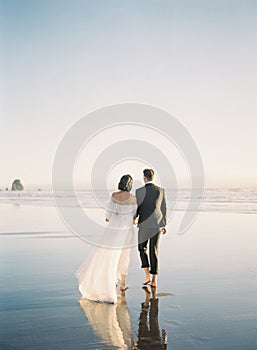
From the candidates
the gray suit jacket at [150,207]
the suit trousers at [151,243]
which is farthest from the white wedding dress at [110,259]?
the suit trousers at [151,243]

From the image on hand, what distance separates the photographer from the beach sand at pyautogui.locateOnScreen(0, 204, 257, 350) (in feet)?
14.8

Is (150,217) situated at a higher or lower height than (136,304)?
higher

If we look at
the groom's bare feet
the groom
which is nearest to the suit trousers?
the groom

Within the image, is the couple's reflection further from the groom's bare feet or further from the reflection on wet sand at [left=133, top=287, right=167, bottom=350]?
the groom's bare feet

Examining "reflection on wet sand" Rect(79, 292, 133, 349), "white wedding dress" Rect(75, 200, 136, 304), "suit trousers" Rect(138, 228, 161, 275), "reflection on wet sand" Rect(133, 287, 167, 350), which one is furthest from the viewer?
"suit trousers" Rect(138, 228, 161, 275)

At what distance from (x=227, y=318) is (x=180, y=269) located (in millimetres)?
3088

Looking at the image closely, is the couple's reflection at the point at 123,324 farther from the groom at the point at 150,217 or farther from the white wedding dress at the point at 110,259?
the groom at the point at 150,217

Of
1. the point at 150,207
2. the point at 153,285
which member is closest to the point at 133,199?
the point at 150,207

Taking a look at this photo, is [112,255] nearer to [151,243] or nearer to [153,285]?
[153,285]

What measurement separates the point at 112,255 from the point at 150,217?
115 cm

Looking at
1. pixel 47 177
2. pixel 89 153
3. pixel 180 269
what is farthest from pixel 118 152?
pixel 47 177

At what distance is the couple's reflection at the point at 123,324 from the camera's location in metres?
4.40

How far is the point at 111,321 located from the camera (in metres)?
5.20

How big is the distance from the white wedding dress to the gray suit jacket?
12.8 inches
